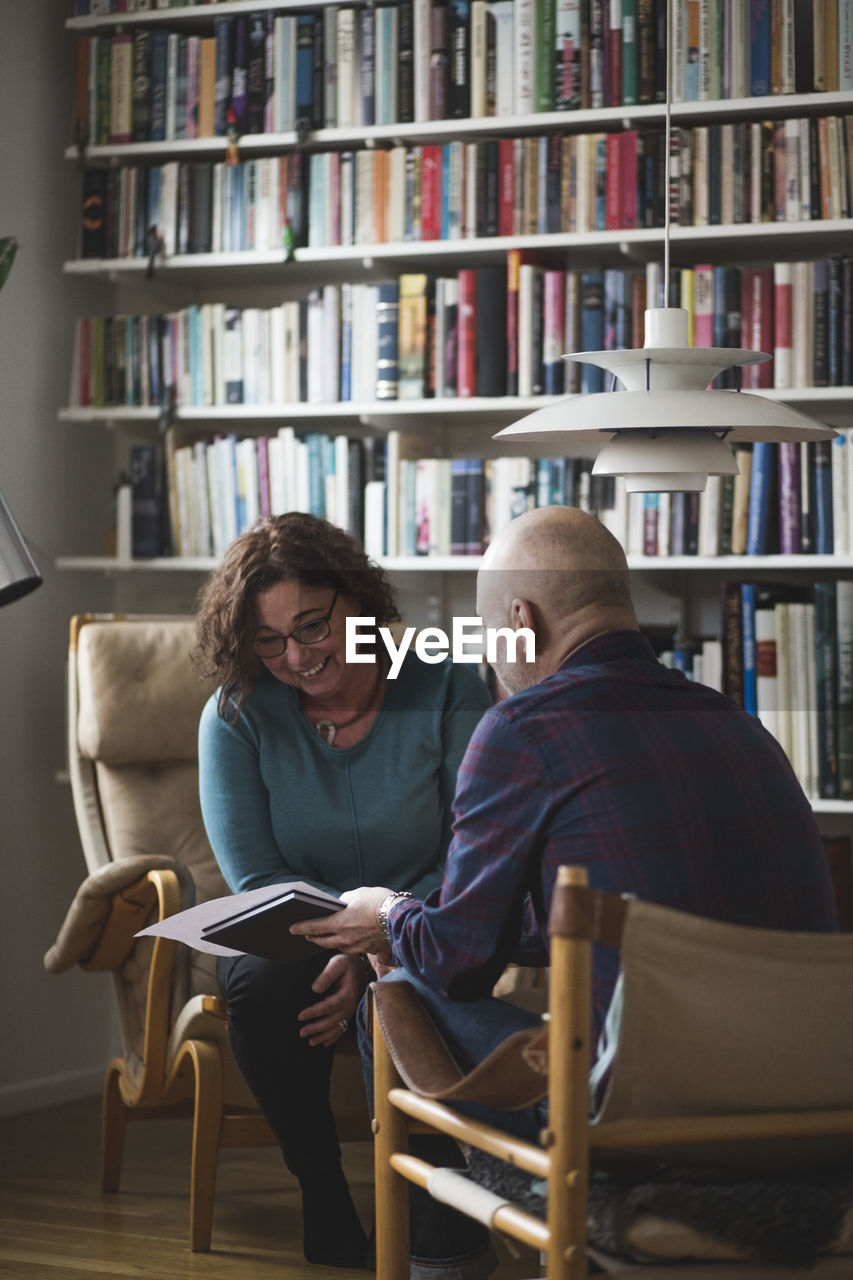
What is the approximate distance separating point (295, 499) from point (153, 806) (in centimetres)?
74

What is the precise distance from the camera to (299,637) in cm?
237

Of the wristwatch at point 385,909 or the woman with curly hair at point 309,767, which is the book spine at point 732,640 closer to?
the woman with curly hair at point 309,767

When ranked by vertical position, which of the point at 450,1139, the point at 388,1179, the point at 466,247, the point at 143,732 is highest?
the point at 466,247

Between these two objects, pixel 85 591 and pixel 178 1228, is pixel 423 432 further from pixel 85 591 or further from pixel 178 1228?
pixel 178 1228

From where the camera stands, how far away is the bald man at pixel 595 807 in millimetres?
1458

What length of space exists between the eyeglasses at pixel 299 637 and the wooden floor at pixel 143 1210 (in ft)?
3.08

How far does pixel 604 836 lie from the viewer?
1457 mm

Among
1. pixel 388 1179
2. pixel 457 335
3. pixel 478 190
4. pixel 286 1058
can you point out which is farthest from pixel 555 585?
pixel 478 190

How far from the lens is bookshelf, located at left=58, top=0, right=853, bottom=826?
9.64 ft

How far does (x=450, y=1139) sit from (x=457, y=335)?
1.68 metres

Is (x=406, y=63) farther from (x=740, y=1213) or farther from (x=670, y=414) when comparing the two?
(x=740, y=1213)

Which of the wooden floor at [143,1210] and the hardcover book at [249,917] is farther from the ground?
the hardcover book at [249,917]

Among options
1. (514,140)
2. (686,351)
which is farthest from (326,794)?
(514,140)

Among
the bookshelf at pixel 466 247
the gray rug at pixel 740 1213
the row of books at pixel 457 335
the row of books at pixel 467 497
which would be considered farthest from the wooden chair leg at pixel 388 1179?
the row of books at pixel 457 335
